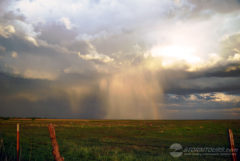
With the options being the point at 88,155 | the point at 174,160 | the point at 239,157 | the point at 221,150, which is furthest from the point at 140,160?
the point at 221,150

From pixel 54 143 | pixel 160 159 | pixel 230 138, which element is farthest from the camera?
pixel 160 159

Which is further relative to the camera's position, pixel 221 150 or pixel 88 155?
pixel 221 150

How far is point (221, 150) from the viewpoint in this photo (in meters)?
20.9

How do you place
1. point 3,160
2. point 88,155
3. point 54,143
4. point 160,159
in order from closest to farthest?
point 54,143, point 3,160, point 160,159, point 88,155

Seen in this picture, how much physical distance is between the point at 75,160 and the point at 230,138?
38.1 ft

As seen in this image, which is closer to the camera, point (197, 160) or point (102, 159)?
point (102, 159)

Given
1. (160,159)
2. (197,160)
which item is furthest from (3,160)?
(197,160)

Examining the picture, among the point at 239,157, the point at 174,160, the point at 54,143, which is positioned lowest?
the point at 174,160

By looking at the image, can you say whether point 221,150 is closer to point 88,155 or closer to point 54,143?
point 88,155

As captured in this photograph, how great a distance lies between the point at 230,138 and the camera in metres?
5.57

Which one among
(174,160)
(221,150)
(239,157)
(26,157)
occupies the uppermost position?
(239,157)

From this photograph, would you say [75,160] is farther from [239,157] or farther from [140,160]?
[239,157]

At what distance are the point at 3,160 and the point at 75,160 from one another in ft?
16.1

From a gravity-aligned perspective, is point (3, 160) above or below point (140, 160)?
above
